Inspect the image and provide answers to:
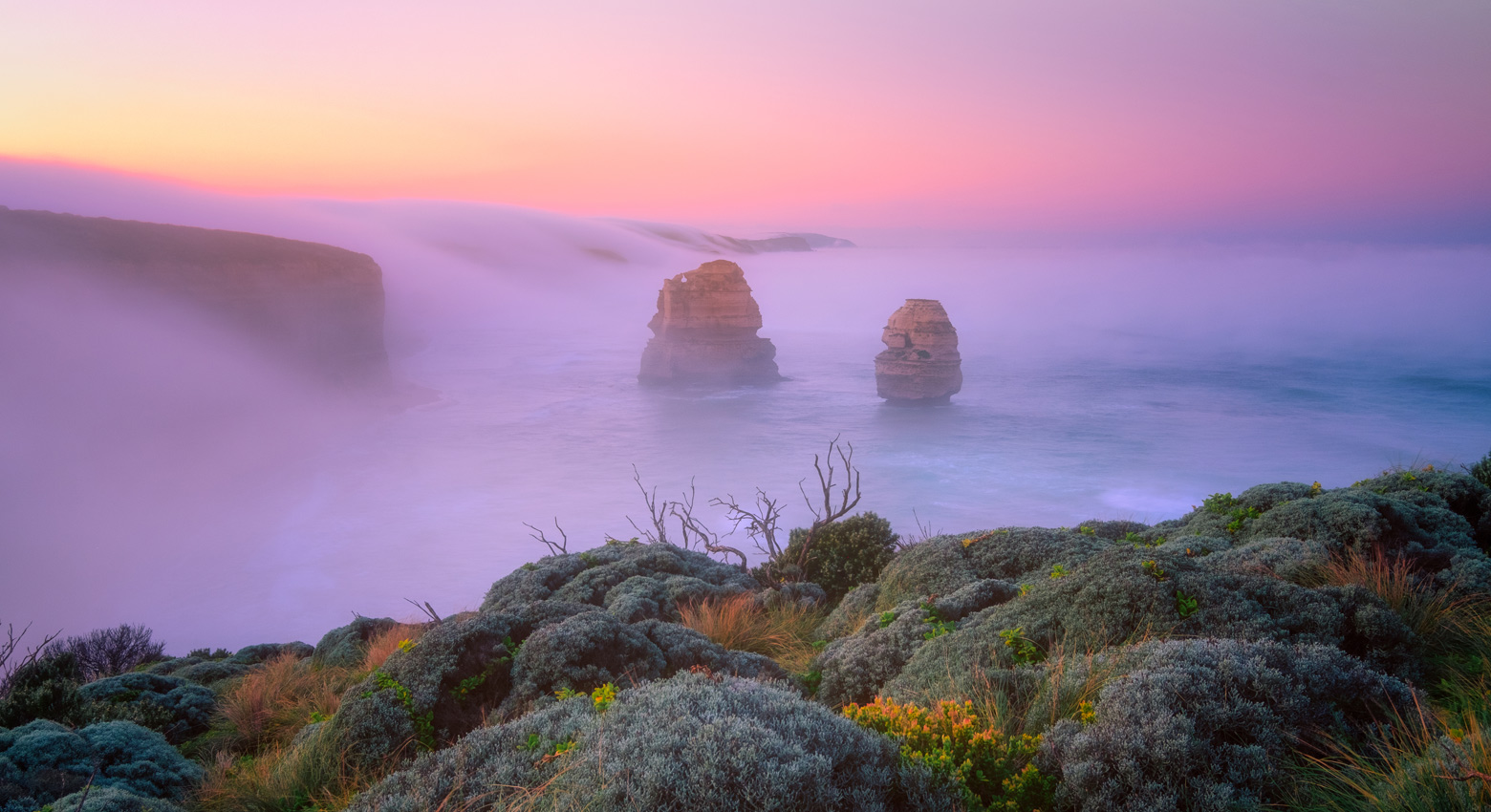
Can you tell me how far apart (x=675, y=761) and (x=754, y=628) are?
5.05m

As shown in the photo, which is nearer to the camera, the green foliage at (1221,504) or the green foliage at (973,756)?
the green foliage at (973,756)

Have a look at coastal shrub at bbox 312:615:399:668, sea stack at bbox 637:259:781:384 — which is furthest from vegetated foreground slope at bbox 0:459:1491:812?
sea stack at bbox 637:259:781:384

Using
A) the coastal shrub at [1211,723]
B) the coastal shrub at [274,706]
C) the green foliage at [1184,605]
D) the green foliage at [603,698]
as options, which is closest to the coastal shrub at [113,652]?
the coastal shrub at [274,706]

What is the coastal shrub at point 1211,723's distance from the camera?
3.07 m

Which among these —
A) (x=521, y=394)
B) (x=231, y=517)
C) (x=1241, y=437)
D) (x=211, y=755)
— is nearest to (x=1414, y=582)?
(x=211, y=755)

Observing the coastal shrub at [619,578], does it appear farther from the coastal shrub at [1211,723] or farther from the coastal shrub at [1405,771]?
the coastal shrub at [1405,771]

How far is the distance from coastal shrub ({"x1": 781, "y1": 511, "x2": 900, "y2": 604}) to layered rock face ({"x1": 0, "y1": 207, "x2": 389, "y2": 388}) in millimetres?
65740

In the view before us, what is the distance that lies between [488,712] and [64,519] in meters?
62.0

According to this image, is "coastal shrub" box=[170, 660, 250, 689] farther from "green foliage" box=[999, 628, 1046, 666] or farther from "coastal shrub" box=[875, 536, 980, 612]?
"green foliage" box=[999, 628, 1046, 666]

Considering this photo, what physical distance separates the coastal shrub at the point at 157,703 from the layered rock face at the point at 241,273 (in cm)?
6320

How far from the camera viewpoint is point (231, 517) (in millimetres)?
53875

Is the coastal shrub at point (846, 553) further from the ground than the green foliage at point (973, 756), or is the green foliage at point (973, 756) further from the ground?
the green foliage at point (973, 756)

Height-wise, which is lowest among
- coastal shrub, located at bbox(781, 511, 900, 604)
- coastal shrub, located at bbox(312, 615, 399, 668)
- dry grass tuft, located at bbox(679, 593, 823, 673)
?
coastal shrub, located at bbox(312, 615, 399, 668)

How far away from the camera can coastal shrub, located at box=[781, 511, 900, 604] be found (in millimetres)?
11266
